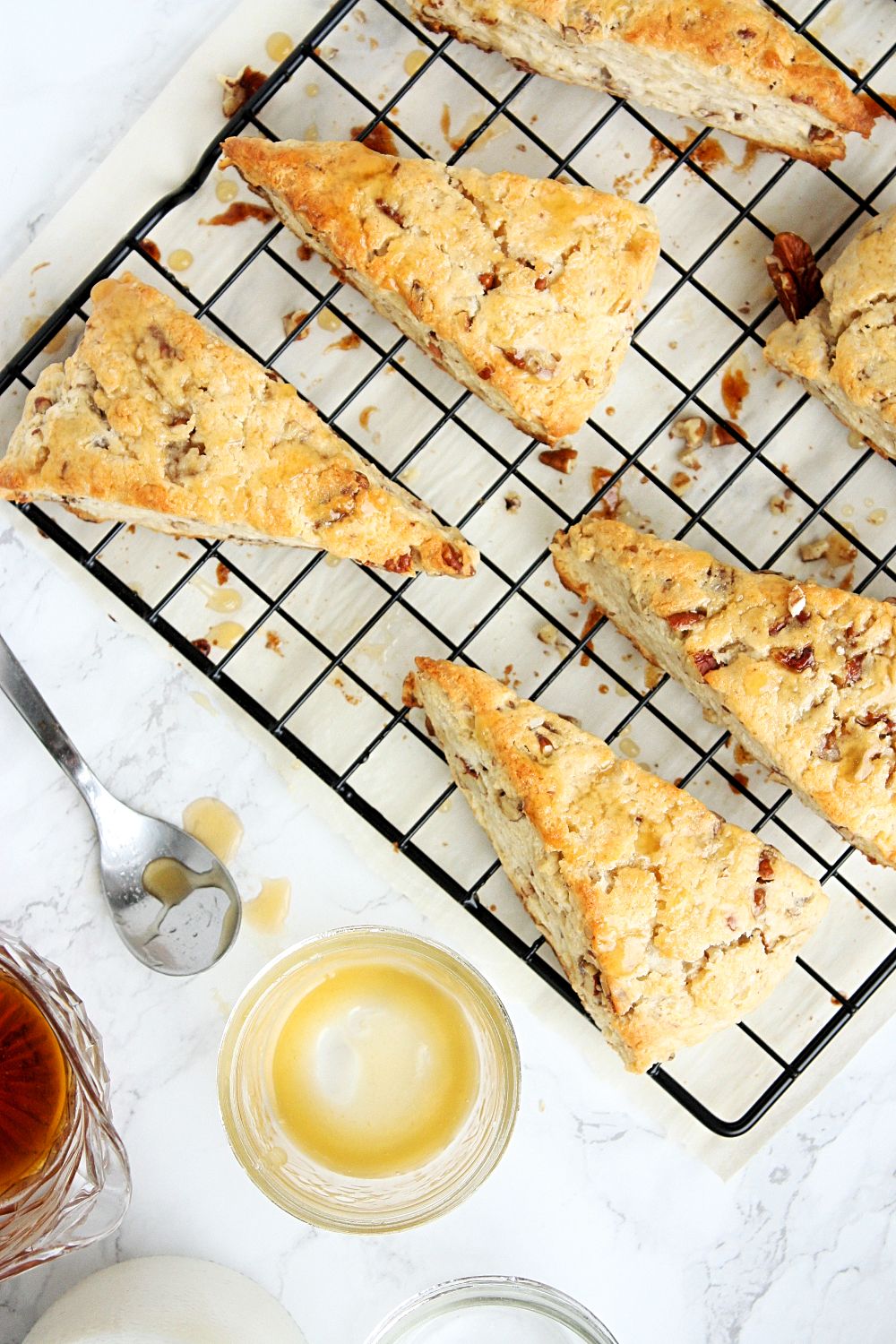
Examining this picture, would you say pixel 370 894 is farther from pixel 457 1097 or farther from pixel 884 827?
pixel 884 827

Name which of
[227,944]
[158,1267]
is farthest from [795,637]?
[158,1267]

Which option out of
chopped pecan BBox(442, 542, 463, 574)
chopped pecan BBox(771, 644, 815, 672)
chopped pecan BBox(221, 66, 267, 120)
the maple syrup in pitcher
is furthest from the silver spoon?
chopped pecan BBox(221, 66, 267, 120)

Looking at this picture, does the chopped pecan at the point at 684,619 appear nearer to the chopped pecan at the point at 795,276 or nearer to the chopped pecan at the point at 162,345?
the chopped pecan at the point at 795,276

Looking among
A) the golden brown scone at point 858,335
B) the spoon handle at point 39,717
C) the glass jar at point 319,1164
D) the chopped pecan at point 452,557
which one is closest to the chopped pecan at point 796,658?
the golden brown scone at point 858,335

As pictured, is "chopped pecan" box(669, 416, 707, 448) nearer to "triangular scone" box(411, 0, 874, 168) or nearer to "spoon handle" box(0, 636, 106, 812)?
"triangular scone" box(411, 0, 874, 168)

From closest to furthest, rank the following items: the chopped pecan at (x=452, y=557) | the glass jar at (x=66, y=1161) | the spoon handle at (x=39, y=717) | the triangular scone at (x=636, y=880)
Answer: the glass jar at (x=66, y=1161), the triangular scone at (x=636, y=880), the chopped pecan at (x=452, y=557), the spoon handle at (x=39, y=717)

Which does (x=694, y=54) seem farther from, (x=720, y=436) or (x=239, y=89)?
(x=239, y=89)
